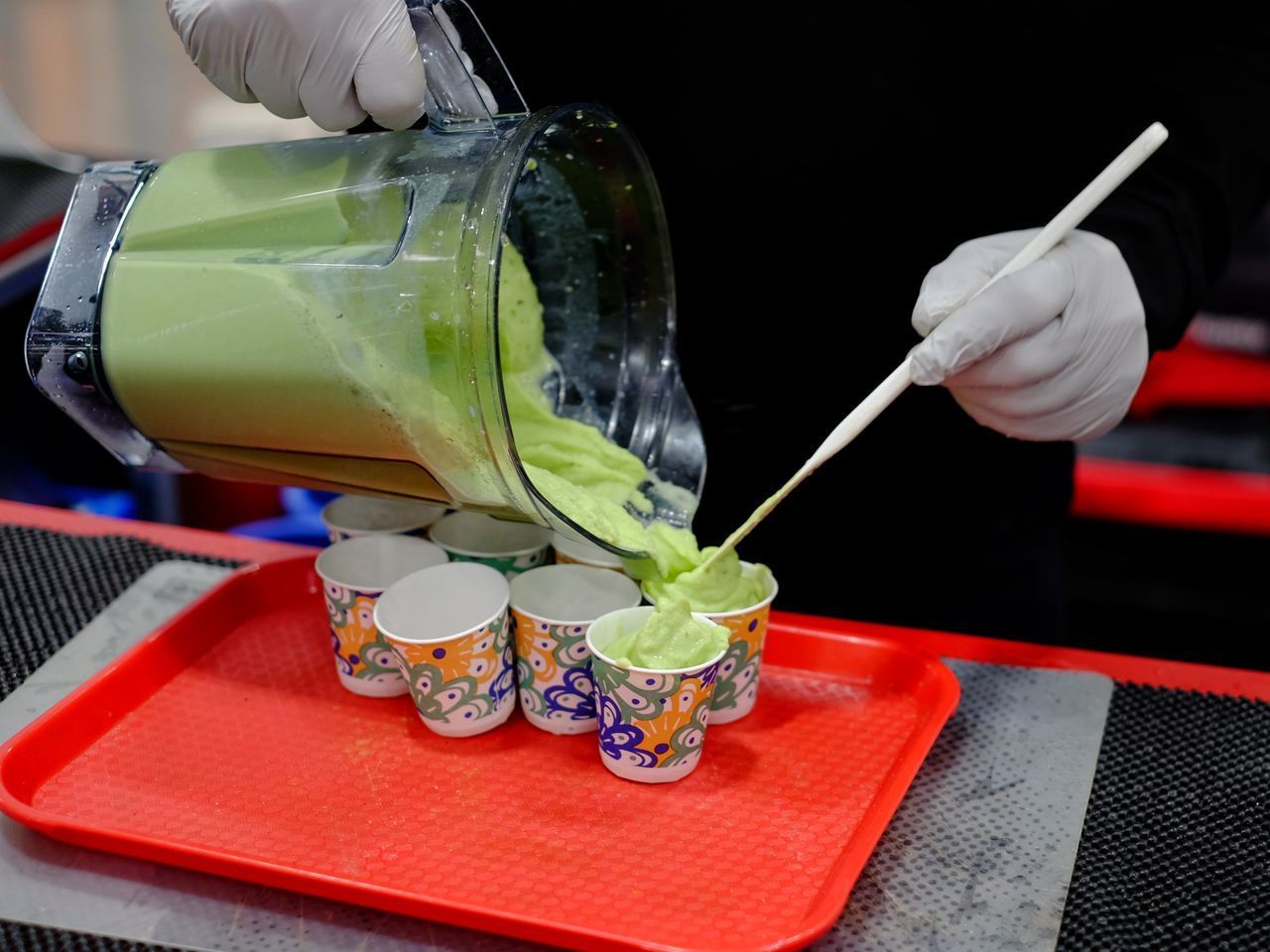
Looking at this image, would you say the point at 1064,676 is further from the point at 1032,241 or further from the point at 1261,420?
the point at 1261,420

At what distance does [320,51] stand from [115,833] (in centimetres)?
74

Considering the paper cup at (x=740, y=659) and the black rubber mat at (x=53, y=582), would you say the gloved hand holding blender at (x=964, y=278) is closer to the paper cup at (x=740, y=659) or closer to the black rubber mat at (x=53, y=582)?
the paper cup at (x=740, y=659)

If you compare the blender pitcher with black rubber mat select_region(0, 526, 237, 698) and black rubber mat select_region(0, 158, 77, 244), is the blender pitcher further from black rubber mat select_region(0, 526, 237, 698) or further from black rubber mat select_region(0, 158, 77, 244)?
black rubber mat select_region(0, 158, 77, 244)

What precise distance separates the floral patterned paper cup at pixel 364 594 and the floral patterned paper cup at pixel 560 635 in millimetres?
135

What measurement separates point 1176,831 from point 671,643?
50 cm

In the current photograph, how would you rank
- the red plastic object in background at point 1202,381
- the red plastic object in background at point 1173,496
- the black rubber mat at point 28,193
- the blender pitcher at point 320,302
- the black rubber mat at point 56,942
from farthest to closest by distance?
the red plastic object in background at point 1202,381, the red plastic object in background at point 1173,496, the black rubber mat at point 28,193, the blender pitcher at point 320,302, the black rubber mat at point 56,942

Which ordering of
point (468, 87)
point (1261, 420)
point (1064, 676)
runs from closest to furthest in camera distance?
1. point (468, 87)
2. point (1064, 676)
3. point (1261, 420)

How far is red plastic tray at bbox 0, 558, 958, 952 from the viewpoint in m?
1.05

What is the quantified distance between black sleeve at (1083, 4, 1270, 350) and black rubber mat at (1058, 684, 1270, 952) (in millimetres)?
455

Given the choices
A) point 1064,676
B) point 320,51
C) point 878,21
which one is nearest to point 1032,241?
point 878,21

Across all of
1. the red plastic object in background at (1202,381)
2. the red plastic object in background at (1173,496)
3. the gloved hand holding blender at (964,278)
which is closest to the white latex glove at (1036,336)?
the gloved hand holding blender at (964,278)

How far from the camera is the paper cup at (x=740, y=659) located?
1.27m

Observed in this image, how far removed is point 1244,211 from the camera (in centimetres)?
153

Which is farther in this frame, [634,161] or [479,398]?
[634,161]
